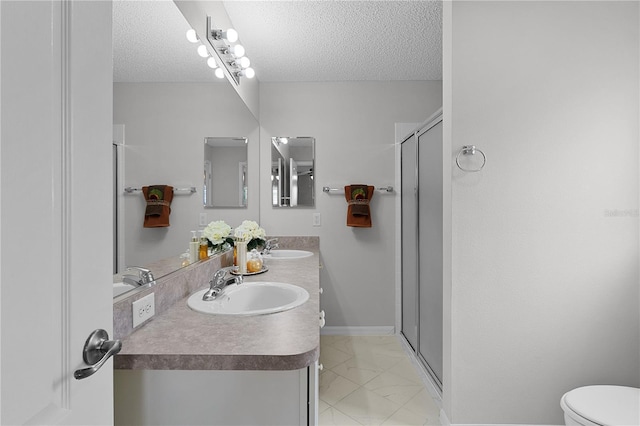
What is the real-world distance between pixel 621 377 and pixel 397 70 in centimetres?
252

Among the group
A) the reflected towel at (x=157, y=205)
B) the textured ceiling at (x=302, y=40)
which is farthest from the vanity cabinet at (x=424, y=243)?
the reflected towel at (x=157, y=205)

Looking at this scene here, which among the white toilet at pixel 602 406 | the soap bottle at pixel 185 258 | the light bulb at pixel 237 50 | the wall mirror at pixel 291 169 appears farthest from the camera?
the wall mirror at pixel 291 169

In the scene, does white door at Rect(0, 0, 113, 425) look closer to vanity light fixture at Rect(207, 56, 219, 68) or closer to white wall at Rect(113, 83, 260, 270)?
white wall at Rect(113, 83, 260, 270)

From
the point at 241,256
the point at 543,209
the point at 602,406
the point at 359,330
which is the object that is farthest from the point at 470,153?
the point at 359,330

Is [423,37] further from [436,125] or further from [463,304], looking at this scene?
[463,304]

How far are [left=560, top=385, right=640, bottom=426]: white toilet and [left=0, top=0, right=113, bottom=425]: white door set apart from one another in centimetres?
163

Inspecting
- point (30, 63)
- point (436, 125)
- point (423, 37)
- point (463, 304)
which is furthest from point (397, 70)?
point (30, 63)

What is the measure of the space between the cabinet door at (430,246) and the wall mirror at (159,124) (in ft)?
4.49

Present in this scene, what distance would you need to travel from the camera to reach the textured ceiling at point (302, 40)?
113cm

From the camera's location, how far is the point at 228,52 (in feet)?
6.15

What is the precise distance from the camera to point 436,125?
2.04 metres

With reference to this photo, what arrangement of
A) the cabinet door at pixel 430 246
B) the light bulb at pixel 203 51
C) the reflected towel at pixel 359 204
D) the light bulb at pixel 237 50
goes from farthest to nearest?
the reflected towel at pixel 359 204
the cabinet door at pixel 430 246
the light bulb at pixel 237 50
the light bulb at pixel 203 51

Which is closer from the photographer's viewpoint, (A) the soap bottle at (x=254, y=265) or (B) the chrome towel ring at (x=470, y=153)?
(B) the chrome towel ring at (x=470, y=153)

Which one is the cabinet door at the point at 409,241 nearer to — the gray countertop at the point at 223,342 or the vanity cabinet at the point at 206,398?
the gray countertop at the point at 223,342
